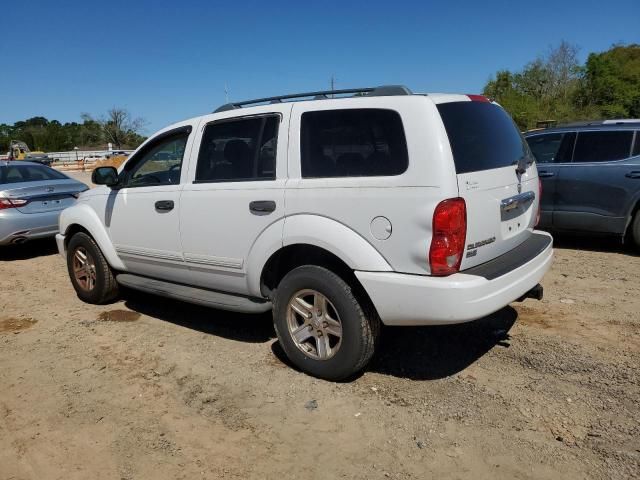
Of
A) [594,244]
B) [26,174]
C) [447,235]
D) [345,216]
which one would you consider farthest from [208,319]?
[594,244]

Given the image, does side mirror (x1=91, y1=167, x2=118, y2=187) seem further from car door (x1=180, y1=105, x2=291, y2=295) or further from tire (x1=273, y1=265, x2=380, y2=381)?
tire (x1=273, y1=265, x2=380, y2=381)

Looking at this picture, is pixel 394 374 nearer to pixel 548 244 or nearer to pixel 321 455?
pixel 321 455

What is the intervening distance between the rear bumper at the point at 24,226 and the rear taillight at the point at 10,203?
0.08 metres

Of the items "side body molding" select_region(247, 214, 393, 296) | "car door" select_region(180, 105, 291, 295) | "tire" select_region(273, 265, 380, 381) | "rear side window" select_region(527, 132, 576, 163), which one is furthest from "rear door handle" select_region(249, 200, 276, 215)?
"rear side window" select_region(527, 132, 576, 163)

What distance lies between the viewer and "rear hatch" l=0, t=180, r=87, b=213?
7.74 m

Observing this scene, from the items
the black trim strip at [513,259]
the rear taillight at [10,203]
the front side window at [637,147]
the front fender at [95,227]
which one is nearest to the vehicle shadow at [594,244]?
the front side window at [637,147]

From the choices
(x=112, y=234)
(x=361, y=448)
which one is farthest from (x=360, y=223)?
(x=112, y=234)

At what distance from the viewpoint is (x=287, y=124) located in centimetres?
371

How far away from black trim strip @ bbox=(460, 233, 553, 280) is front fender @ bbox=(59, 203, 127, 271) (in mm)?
3497

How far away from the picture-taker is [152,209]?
4.56 meters

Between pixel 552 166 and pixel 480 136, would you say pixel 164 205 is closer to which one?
pixel 480 136

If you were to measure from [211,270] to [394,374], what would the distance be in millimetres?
1660

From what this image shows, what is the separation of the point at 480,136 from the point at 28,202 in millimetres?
7030

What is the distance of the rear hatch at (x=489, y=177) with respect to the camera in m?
3.14
